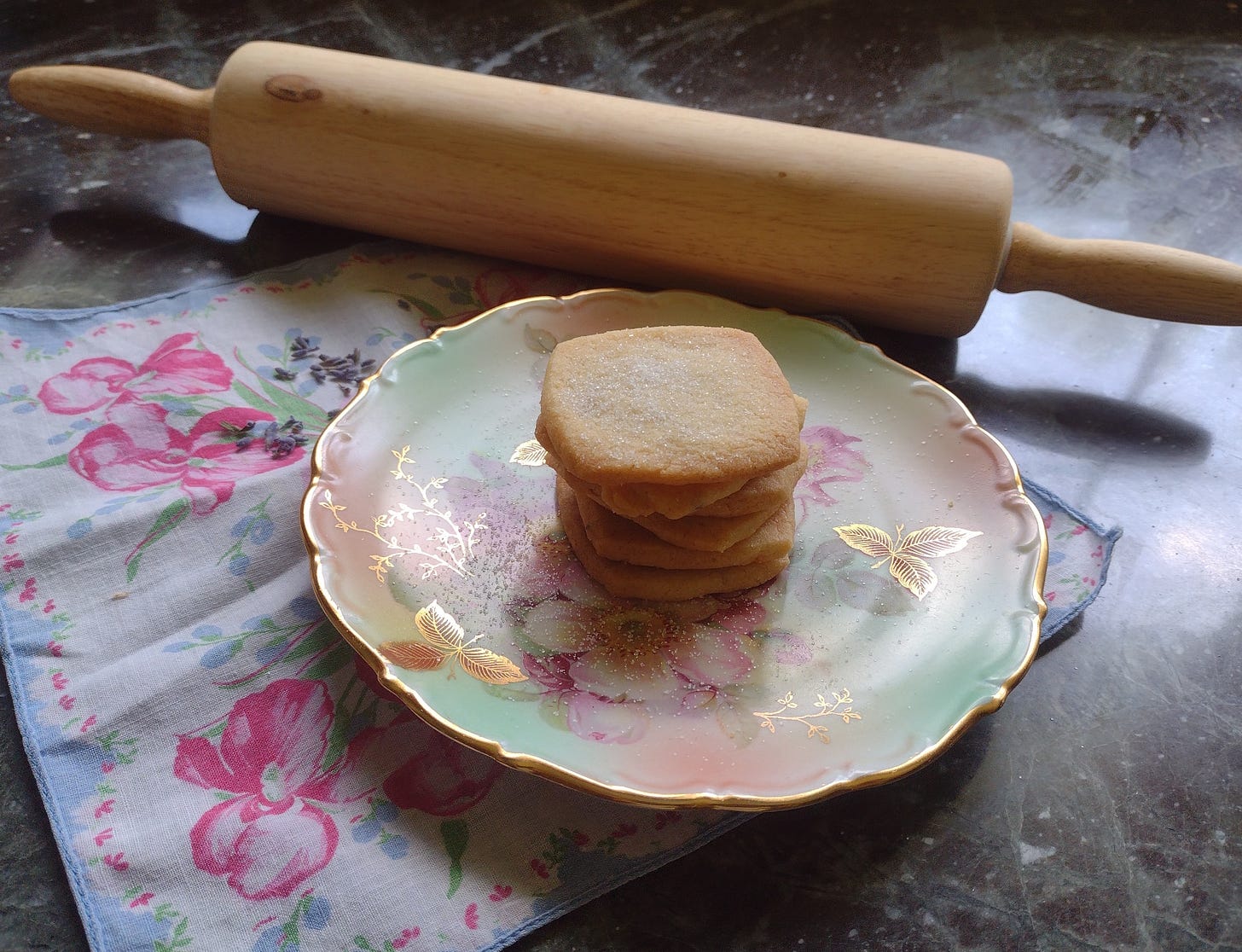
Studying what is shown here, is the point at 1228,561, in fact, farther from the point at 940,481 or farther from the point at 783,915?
the point at 783,915

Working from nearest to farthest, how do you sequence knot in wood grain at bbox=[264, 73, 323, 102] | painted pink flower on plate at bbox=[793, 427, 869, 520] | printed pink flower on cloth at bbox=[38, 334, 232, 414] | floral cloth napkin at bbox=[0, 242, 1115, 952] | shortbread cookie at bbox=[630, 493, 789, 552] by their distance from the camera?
floral cloth napkin at bbox=[0, 242, 1115, 952]
shortbread cookie at bbox=[630, 493, 789, 552]
painted pink flower on plate at bbox=[793, 427, 869, 520]
printed pink flower on cloth at bbox=[38, 334, 232, 414]
knot in wood grain at bbox=[264, 73, 323, 102]

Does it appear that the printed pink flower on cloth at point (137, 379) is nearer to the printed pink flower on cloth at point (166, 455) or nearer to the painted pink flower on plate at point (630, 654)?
the printed pink flower on cloth at point (166, 455)

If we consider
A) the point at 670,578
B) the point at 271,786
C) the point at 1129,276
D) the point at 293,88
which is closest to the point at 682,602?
the point at 670,578

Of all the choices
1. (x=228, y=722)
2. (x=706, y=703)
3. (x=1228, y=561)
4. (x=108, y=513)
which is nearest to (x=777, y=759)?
(x=706, y=703)

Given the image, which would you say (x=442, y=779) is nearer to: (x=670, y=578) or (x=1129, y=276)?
(x=670, y=578)

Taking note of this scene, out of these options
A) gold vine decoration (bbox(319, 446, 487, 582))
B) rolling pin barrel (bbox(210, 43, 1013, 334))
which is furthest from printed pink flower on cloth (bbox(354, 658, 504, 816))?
rolling pin barrel (bbox(210, 43, 1013, 334))

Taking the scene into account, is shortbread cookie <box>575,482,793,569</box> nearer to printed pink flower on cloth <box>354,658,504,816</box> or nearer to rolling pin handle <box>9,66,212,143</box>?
printed pink flower on cloth <box>354,658,504,816</box>
